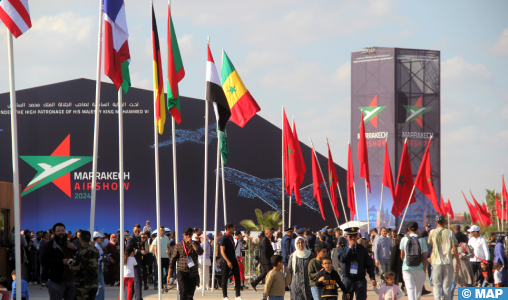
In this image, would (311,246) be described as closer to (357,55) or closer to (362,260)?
(362,260)

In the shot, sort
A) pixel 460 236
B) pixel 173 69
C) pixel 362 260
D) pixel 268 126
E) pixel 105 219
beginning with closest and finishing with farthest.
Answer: pixel 362 260 < pixel 173 69 < pixel 460 236 < pixel 105 219 < pixel 268 126

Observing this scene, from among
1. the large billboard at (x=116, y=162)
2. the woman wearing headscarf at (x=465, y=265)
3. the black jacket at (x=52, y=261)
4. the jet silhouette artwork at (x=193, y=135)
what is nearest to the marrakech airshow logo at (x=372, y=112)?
the large billboard at (x=116, y=162)

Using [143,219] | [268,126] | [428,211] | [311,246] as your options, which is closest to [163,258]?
[311,246]

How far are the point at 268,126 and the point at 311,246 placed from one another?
15512 millimetres

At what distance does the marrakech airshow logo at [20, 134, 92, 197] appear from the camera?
29.0 meters

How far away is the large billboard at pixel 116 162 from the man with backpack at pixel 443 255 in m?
19.9

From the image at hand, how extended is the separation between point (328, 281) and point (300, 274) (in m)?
1.01

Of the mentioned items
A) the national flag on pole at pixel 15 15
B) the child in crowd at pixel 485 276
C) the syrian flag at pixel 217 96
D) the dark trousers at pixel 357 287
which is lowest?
the child in crowd at pixel 485 276

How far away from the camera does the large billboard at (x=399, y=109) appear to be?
43406mm

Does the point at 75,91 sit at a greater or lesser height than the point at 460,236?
greater

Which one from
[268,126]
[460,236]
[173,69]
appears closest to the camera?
[173,69]

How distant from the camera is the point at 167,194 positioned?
29688mm

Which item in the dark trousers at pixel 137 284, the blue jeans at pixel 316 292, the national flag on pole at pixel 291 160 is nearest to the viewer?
the blue jeans at pixel 316 292

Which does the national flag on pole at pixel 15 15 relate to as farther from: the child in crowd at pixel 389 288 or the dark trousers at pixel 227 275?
the child in crowd at pixel 389 288
